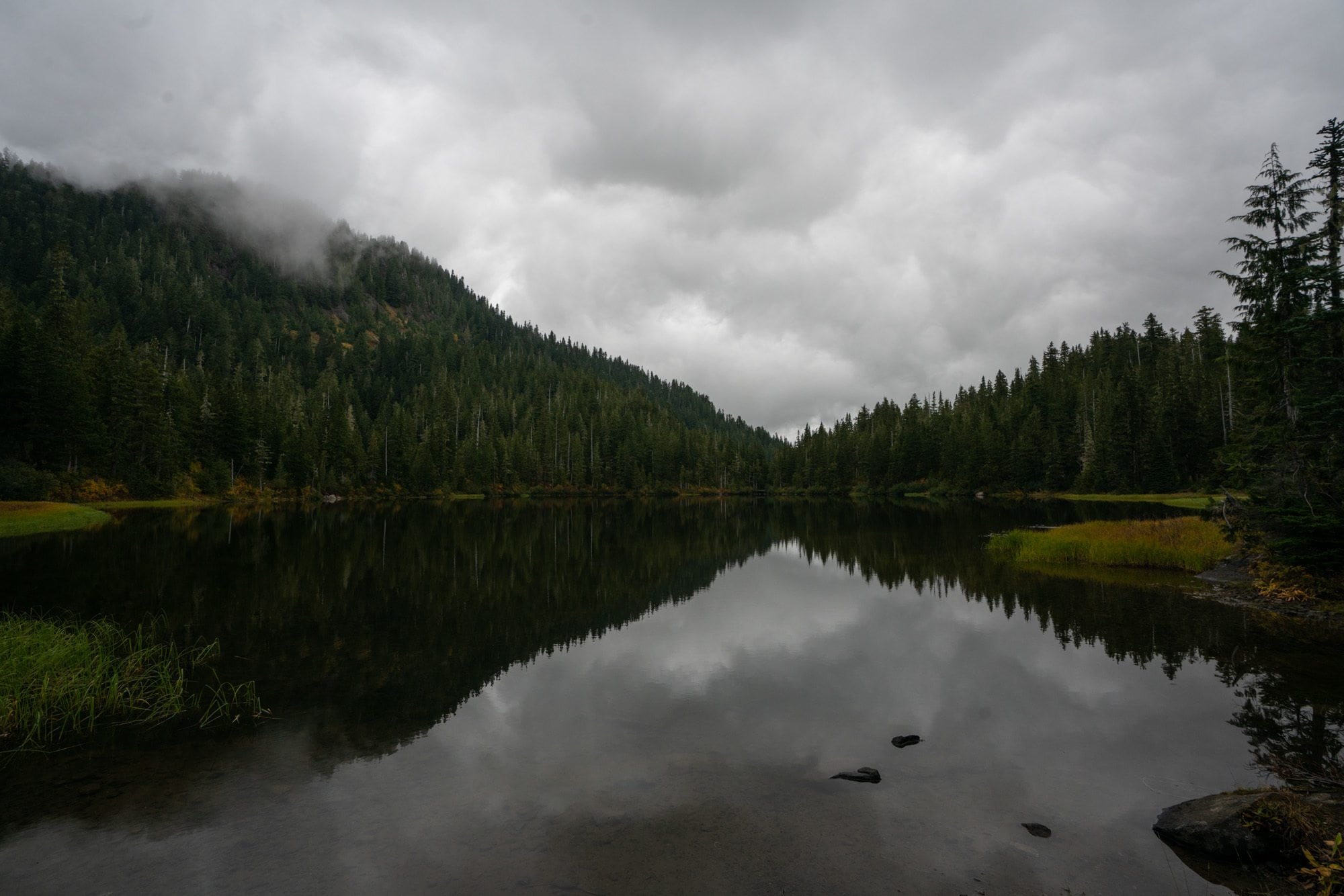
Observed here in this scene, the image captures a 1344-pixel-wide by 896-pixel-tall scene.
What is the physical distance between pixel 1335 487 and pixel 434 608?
3192 centimetres

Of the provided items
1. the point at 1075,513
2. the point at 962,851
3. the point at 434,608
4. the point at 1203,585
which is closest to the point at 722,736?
the point at 962,851

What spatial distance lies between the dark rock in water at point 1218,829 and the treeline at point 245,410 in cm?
7828

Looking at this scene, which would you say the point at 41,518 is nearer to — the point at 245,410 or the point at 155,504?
the point at 155,504

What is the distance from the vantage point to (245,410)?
3733 inches

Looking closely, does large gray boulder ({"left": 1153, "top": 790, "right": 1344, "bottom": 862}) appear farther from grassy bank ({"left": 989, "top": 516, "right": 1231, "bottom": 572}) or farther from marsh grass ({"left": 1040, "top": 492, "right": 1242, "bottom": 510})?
marsh grass ({"left": 1040, "top": 492, "right": 1242, "bottom": 510})

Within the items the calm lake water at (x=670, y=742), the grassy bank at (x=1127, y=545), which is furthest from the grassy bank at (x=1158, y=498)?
the calm lake water at (x=670, y=742)

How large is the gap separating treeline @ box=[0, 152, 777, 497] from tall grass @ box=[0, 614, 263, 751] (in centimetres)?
5804

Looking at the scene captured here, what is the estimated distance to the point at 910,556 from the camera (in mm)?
38656

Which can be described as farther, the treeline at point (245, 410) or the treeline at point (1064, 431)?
the treeline at point (1064, 431)

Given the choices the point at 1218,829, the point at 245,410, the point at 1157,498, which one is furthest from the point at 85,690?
the point at 1157,498

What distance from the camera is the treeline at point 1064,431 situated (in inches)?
3543

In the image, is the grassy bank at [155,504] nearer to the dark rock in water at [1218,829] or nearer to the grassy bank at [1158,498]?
the dark rock in water at [1218,829]

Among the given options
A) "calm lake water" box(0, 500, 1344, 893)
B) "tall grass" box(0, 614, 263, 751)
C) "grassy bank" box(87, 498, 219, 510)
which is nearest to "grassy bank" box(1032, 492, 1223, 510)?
"calm lake water" box(0, 500, 1344, 893)

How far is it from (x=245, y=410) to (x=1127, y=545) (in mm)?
110603
